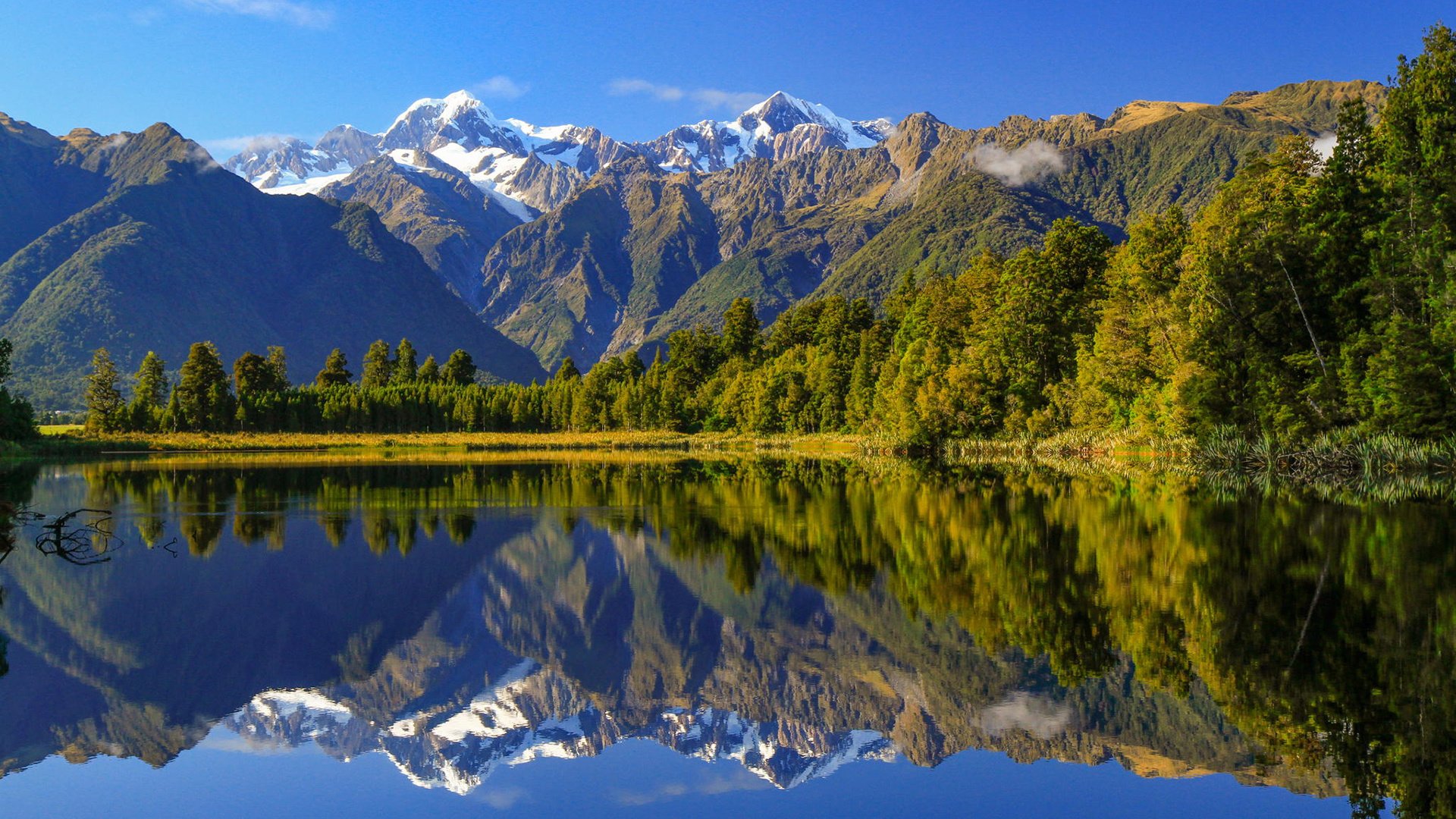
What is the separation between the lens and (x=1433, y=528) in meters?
30.0

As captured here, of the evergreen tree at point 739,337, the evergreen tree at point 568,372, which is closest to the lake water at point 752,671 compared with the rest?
the evergreen tree at point 739,337

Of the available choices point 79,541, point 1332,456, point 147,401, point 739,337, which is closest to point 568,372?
point 739,337

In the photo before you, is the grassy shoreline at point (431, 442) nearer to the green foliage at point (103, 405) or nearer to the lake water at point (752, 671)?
the green foliage at point (103, 405)

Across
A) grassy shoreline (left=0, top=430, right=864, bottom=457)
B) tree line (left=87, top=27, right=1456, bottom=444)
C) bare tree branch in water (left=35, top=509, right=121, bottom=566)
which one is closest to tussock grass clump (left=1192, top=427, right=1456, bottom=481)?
tree line (left=87, top=27, right=1456, bottom=444)

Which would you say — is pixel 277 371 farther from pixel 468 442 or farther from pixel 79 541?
pixel 79 541

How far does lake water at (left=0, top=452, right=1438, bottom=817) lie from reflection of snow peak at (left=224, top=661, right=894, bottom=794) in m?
0.06

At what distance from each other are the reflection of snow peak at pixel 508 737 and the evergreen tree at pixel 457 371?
572 feet

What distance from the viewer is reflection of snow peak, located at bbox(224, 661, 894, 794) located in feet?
45.4

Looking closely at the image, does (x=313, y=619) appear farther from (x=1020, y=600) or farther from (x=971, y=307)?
(x=971, y=307)

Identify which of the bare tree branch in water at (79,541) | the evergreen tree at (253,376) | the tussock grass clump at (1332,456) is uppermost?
the evergreen tree at (253,376)

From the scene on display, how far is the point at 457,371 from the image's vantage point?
188375 millimetres

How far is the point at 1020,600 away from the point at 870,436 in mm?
87070

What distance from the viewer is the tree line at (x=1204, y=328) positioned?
51.1m

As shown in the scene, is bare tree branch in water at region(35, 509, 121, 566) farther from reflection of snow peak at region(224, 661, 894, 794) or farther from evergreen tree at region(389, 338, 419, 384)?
evergreen tree at region(389, 338, 419, 384)
